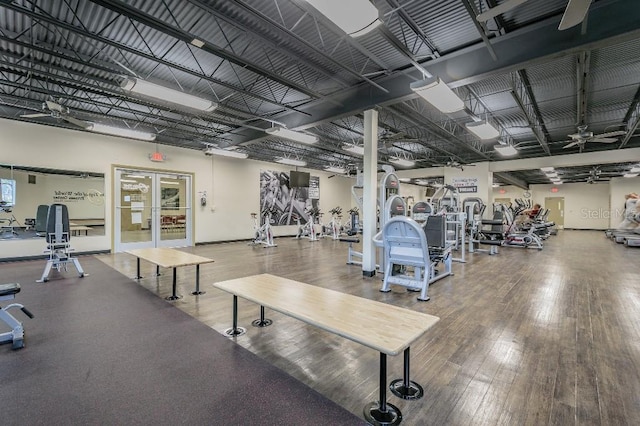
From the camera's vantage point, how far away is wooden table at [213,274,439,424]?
1606 mm

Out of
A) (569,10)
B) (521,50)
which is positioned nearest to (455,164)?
(521,50)

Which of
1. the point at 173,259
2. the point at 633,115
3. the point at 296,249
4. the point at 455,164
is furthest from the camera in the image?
the point at 455,164

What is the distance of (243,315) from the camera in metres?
3.32

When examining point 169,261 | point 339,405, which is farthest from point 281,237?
point 339,405

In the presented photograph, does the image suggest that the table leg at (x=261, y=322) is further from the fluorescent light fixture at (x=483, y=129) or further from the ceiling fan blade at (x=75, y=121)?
the fluorescent light fixture at (x=483, y=129)

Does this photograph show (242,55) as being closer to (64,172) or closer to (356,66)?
(356,66)

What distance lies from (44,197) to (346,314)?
845 cm

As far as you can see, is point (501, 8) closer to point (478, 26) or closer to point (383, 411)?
point (478, 26)

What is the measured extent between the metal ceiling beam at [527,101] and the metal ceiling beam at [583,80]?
0.73 m

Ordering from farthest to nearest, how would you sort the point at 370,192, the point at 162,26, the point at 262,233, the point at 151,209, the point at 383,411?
1. the point at 262,233
2. the point at 151,209
3. the point at 370,192
4. the point at 162,26
5. the point at 383,411

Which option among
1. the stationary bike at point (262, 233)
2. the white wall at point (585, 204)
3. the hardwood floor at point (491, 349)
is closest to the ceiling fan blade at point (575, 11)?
the hardwood floor at point (491, 349)

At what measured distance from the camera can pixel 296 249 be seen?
8883 millimetres

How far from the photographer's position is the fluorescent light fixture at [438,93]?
12.7 feet

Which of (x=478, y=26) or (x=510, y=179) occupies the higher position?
(x=478, y=26)
